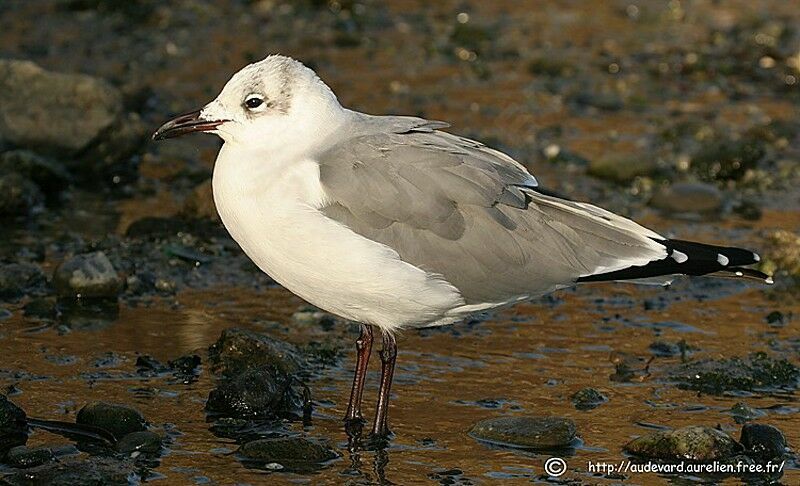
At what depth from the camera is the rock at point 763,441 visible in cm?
584

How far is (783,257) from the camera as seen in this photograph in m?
8.43

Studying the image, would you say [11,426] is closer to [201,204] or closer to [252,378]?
[252,378]

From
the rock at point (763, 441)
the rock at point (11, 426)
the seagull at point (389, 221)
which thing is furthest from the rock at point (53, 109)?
the rock at point (763, 441)

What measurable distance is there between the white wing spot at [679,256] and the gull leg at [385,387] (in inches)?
48.6

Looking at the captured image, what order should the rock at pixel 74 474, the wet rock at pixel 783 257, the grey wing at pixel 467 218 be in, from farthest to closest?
the wet rock at pixel 783 257
the grey wing at pixel 467 218
the rock at pixel 74 474

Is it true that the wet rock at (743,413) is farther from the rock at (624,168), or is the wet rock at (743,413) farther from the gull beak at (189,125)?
the rock at (624,168)

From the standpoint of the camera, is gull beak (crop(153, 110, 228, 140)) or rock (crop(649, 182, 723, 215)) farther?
rock (crop(649, 182, 723, 215))

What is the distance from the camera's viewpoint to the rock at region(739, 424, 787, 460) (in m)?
5.84

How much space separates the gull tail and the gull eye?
1.55m

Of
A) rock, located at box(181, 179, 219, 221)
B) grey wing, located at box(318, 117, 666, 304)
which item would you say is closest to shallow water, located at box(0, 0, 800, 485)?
rock, located at box(181, 179, 219, 221)

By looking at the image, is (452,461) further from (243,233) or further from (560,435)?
(243,233)

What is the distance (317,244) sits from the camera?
5.80m

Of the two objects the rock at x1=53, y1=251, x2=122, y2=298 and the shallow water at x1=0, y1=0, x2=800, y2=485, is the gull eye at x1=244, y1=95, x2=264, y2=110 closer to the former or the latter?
the shallow water at x1=0, y1=0, x2=800, y2=485

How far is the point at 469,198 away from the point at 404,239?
329mm
